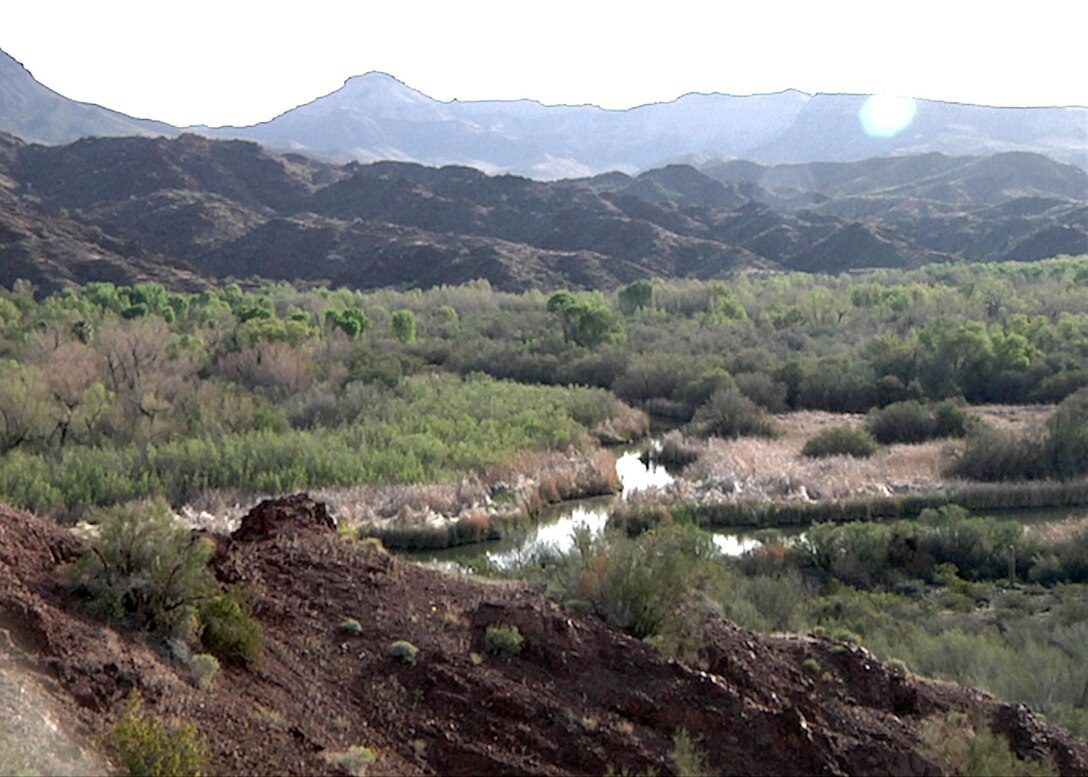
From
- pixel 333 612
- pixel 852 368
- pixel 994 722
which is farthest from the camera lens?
pixel 852 368

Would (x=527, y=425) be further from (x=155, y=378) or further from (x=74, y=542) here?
(x=74, y=542)

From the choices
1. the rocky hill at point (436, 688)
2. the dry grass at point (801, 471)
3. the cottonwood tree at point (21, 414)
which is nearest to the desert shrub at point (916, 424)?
the dry grass at point (801, 471)

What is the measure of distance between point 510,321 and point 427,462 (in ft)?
120

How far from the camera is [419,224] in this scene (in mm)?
119375

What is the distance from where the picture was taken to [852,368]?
4994 cm

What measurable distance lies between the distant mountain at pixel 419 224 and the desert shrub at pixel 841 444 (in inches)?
2303

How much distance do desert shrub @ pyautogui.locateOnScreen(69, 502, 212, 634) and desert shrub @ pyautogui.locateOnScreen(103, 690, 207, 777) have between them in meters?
1.79

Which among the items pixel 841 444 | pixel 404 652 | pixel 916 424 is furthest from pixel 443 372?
pixel 404 652

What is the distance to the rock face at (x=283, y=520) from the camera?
1266cm

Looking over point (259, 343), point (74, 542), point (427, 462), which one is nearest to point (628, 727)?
point (74, 542)

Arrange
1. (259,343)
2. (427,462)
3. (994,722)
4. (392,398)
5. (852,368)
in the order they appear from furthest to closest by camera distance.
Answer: (852,368)
(259,343)
(392,398)
(427,462)
(994,722)

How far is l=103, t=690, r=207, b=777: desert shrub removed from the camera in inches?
282

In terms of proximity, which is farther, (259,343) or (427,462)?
(259,343)

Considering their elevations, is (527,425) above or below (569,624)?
below
